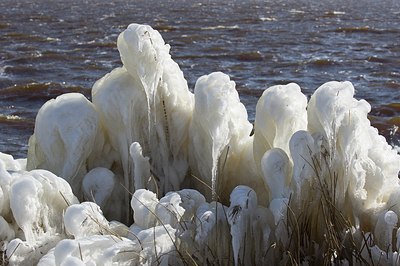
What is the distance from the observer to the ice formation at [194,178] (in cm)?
412

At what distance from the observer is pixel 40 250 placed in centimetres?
423

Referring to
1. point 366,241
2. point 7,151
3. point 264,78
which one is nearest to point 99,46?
point 264,78

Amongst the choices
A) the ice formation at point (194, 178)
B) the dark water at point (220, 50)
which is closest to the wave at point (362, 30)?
the dark water at point (220, 50)

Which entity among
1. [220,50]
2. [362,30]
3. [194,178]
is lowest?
[362,30]

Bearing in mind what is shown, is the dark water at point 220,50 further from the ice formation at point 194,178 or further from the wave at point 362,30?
the ice formation at point 194,178

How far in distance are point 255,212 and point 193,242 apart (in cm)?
38

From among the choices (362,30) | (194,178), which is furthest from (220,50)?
(194,178)

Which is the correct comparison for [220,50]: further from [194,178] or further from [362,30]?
[194,178]

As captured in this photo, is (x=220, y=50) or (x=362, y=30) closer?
(x=220, y=50)

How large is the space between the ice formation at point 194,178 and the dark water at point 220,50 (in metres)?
3.55

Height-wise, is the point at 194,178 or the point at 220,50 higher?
the point at 194,178

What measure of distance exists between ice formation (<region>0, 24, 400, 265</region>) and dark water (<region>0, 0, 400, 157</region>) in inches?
140

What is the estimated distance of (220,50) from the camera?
16.4m

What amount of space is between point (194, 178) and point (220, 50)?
37.9 ft
